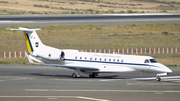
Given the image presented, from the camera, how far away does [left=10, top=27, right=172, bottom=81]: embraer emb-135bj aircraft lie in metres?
32.1

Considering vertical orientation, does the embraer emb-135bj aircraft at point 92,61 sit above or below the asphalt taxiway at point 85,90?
above

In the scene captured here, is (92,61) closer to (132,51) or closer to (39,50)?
(39,50)

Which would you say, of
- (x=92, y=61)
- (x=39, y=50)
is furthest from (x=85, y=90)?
(x=39, y=50)

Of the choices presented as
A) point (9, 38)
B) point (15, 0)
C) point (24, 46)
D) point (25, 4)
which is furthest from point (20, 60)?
point (15, 0)

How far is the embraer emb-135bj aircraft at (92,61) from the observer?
1265 inches

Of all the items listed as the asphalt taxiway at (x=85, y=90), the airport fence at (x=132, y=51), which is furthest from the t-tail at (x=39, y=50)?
the airport fence at (x=132, y=51)

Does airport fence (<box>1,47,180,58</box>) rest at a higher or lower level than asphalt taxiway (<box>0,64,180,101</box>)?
higher

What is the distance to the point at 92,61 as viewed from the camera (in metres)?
33.8

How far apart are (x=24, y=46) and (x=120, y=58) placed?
28.5m

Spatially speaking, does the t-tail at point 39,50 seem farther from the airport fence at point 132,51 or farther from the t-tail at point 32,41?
the airport fence at point 132,51

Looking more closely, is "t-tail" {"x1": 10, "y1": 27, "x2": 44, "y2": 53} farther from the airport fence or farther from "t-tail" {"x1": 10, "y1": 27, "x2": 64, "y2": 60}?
the airport fence

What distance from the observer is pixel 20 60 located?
158ft

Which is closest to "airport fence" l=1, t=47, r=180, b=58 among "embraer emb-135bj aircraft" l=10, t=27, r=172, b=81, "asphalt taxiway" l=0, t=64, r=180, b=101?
"embraer emb-135bj aircraft" l=10, t=27, r=172, b=81

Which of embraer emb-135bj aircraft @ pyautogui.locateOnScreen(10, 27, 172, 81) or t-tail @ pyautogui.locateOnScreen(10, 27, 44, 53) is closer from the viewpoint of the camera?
embraer emb-135bj aircraft @ pyautogui.locateOnScreen(10, 27, 172, 81)
